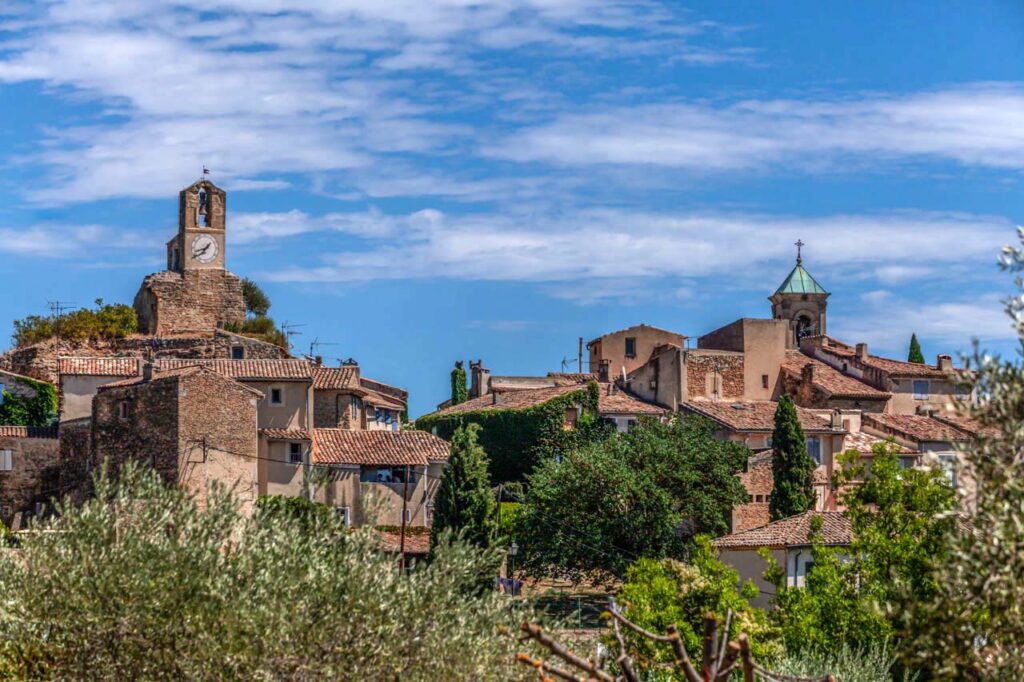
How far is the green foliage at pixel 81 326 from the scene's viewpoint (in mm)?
68688

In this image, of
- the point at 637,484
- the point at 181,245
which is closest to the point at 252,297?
the point at 181,245

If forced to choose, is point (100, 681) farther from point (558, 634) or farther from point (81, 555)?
point (558, 634)

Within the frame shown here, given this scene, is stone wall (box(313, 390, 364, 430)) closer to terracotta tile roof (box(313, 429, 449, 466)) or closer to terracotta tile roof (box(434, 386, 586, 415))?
terracotta tile roof (box(313, 429, 449, 466))

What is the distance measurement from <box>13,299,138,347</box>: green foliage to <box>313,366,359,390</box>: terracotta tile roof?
10.3 meters

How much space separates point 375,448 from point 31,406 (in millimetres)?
13519

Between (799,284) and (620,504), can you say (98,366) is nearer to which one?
(620,504)

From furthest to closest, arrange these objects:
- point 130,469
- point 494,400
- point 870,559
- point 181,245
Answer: point 181,245
point 494,400
point 870,559
point 130,469

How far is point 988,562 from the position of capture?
11820mm

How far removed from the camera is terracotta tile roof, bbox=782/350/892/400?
76438mm

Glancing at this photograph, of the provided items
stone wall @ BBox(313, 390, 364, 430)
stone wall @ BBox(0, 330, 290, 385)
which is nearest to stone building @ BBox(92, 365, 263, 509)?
stone wall @ BBox(313, 390, 364, 430)

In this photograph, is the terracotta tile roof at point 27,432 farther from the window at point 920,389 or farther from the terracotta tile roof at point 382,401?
Result: the window at point 920,389

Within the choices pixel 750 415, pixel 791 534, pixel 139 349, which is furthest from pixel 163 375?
pixel 750 415

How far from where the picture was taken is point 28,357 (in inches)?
2554

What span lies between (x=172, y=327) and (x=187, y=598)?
56358 mm
